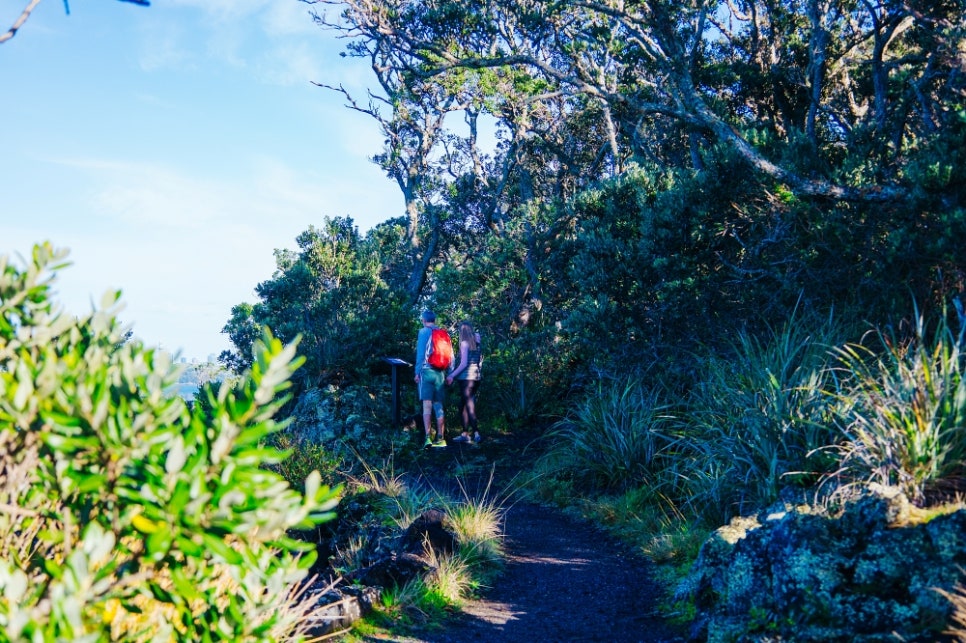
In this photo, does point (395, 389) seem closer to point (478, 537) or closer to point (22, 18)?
point (478, 537)

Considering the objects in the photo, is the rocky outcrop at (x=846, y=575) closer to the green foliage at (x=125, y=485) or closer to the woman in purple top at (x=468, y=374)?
the green foliage at (x=125, y=485)

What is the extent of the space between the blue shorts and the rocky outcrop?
716 centimetres

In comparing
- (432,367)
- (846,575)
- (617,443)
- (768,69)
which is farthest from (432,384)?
(846,575)

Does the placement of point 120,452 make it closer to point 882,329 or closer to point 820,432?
point 820,432

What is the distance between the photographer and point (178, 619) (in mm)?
2799

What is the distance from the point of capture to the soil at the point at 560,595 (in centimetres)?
Answer: 474

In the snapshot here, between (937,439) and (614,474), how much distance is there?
4024 mm

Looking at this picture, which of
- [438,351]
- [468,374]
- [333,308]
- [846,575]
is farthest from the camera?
[333,308]

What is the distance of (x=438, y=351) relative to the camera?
11.0 metres

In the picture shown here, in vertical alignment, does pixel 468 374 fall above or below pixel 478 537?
above

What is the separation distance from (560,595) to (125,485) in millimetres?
3920

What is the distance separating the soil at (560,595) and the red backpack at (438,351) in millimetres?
3397

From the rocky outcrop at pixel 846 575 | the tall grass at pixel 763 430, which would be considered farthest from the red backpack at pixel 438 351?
the rocky outcrop at pixel 846 575

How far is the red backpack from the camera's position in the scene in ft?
35.9
